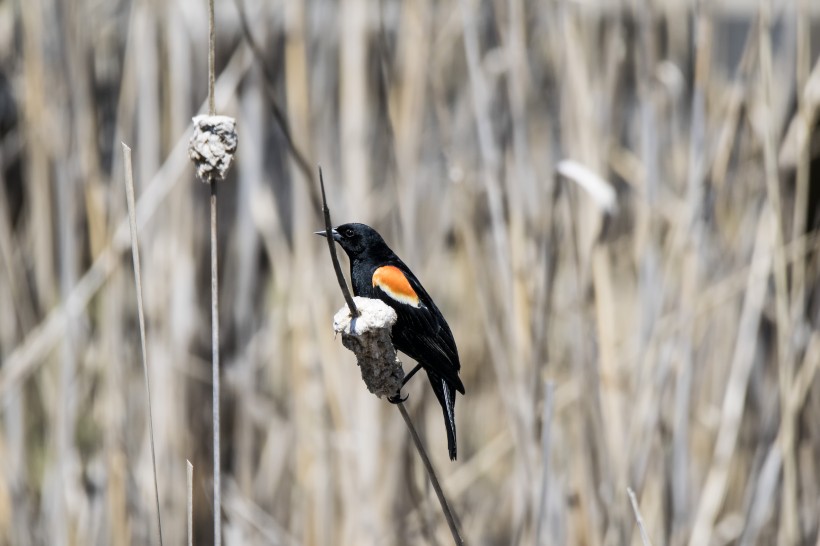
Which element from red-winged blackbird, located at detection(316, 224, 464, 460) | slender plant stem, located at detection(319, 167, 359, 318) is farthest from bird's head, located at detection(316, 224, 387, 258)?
slender plant stem, located at detection(319, 167, 359, 318)

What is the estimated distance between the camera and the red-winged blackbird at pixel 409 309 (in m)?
0.99

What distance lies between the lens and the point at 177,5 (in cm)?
159

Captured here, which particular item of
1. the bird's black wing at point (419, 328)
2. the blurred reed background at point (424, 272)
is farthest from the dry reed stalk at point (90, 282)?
the bird's black wing at point (419, 328)

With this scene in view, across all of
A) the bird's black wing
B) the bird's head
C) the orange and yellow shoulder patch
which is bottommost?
the bird's black wing

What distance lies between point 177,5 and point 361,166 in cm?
44

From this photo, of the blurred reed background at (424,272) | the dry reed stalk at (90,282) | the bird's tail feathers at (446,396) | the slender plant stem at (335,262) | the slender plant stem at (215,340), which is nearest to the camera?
the slender plant stem at (335,262)

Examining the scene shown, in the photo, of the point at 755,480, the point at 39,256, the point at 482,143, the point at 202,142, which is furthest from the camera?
the point at 39,256

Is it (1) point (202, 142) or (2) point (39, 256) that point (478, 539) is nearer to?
(2) point (39, 256)

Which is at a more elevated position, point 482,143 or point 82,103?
point 82,103

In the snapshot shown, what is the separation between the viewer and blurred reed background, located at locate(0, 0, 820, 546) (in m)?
1.41

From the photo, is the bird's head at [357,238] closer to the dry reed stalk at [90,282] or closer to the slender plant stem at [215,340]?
the slender plant stem at [215,340]

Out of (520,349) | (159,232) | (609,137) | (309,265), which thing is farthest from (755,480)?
(159,232)

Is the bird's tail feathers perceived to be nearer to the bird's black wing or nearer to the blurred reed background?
the bird's black wing

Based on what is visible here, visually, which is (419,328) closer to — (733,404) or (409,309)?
(409,309)
